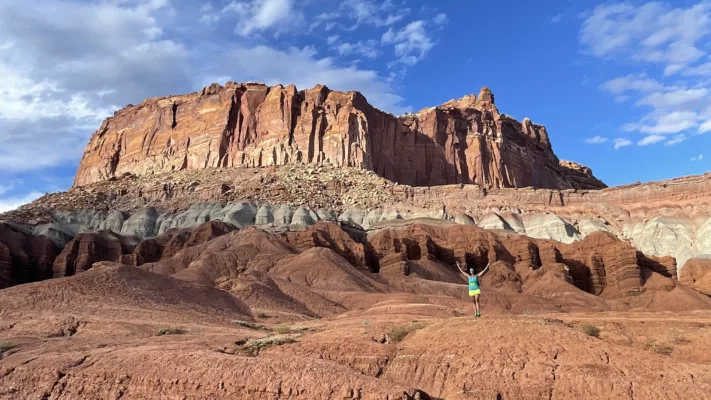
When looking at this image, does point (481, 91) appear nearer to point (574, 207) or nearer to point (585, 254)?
point (574, 207)

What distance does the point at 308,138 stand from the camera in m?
92.4

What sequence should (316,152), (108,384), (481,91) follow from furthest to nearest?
(481,91) → (316,152) → (108,384)

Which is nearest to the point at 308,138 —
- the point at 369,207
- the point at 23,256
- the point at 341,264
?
the point at 369,207

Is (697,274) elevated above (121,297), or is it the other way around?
(121,297)

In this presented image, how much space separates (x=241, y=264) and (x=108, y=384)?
36563 mm

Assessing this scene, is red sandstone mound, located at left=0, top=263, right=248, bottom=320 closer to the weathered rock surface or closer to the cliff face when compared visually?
the weathered rock surface

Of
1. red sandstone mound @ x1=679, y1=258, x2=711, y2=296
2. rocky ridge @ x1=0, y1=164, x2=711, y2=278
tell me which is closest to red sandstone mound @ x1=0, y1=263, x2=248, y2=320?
rocky ridge @ x1=0, y1=164, x2=711, y2=278

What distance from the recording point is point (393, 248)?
59.0 meters

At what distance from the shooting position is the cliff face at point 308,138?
3693 inches

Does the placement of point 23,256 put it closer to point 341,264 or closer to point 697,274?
point 341,264

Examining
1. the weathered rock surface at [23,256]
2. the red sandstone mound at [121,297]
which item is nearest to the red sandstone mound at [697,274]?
the red sandstone mound at [121,297]

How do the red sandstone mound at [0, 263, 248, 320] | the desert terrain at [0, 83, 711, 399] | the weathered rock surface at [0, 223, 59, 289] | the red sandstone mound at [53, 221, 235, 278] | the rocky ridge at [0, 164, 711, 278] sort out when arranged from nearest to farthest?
1. the desert terrain at [0, 83, 711, 399]
2. the red sandstone mound at [0, 263, 248, 320]
3. the red sandstone mound at [53, 221, 235, 278]
4. the weathered rock surface at [0, 223, 59, 289]
5. the rocky ridge at [0, 164, 711, 278]

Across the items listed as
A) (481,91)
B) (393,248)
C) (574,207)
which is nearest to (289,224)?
(393,248)

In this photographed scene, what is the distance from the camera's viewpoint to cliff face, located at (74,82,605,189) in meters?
93.8
